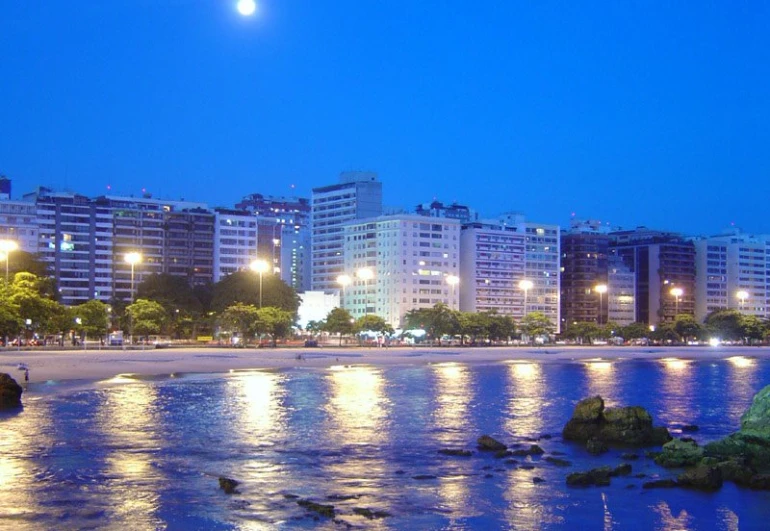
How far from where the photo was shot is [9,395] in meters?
40.9

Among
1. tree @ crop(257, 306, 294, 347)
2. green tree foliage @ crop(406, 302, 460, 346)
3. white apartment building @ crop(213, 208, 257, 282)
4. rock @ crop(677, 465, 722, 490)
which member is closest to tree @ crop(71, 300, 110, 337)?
tree @ crop(257, 306, 294, 347)

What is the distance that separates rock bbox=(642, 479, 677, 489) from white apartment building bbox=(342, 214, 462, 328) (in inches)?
6199

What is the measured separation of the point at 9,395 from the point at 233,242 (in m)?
144

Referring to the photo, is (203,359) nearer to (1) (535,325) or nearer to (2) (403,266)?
(1) (535,325)

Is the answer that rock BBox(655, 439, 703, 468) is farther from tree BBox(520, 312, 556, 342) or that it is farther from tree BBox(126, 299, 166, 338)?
tree BBox(520, 312, 556, 342)

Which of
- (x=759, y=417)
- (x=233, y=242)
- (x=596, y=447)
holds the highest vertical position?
(x=233, y=242)

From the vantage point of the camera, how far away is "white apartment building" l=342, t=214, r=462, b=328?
18475cm

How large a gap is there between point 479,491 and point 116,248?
160 metres

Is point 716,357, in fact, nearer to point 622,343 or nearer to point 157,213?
point 622,343

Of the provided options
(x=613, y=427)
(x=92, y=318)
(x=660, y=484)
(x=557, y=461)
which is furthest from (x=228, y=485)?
(x=92, y=318)

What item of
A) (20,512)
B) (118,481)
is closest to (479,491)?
(118,481)

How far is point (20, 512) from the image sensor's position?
A: 67.0ft

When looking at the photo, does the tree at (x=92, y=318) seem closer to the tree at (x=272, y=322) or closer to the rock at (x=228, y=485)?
the tree at (x=272, y=322)

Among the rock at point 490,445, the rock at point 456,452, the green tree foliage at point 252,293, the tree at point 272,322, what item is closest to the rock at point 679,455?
the rock at point 490,445
